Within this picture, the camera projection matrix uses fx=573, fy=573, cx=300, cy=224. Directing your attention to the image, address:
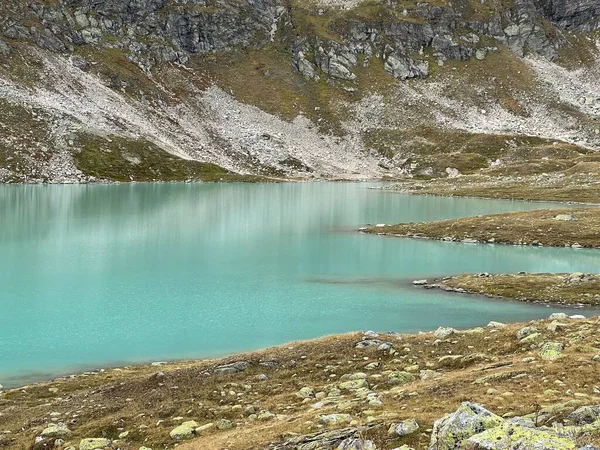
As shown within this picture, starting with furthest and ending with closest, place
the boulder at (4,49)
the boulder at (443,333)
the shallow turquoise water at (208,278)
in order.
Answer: the boulder at (4,49)
the shallow turquoise water at (208,278)
the boulder at (443,333)

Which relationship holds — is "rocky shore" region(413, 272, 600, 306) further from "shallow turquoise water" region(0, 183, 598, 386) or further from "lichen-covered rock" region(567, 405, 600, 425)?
"lichen-covered rock" region(567, 405, 600, 425)

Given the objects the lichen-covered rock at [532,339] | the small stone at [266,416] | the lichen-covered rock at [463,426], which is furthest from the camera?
the lichen-covered rock at [532,339]

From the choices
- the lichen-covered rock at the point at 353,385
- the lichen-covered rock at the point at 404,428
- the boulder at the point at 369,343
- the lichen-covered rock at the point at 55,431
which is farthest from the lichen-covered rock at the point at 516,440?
the boulder at the point at 369,343

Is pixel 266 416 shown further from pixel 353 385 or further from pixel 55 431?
pixel 55 431

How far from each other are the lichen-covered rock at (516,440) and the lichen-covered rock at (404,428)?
101 inches

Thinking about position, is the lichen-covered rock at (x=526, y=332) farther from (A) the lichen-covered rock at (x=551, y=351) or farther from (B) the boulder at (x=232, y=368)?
(B) the boulder at (x=232, y=368)

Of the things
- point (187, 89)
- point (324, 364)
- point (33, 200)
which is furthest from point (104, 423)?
point (187, 89)

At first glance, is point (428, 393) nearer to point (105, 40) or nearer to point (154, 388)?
point (154, 388)

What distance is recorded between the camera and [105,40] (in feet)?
642

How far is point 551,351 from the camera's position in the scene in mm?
18406

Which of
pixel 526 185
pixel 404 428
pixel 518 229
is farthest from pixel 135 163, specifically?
pixel 404 428

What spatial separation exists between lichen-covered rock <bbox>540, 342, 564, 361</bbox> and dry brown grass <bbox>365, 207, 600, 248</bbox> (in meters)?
41.9

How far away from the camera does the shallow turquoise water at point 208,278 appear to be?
103 ft

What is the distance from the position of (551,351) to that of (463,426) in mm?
9907
